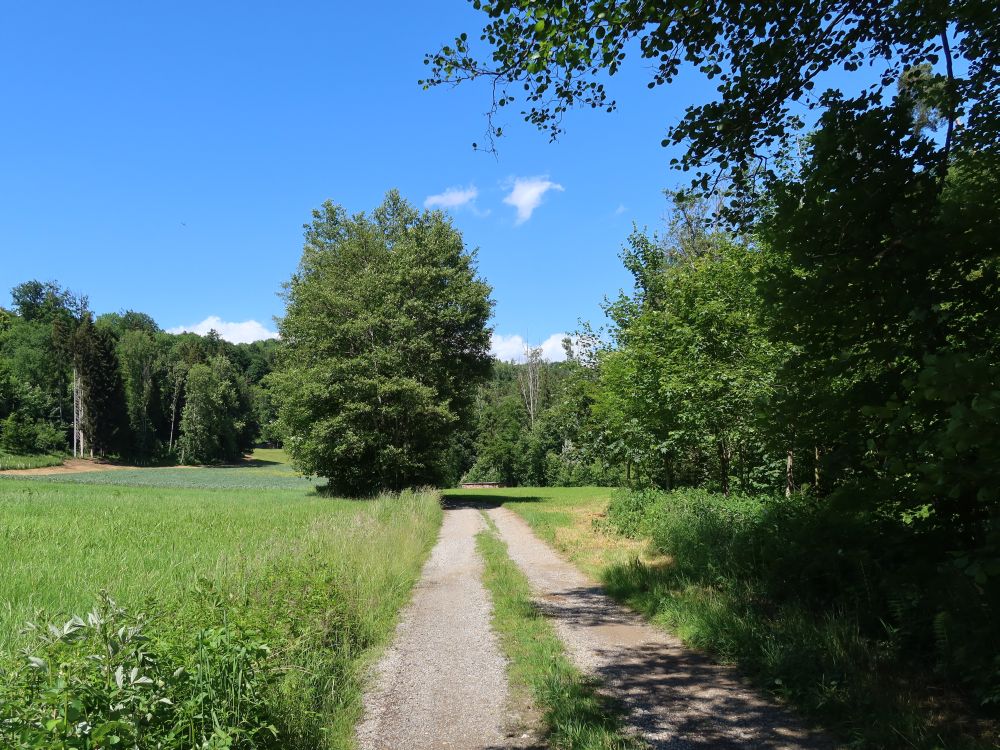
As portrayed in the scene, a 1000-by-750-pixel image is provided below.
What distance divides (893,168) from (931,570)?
3.76 metres

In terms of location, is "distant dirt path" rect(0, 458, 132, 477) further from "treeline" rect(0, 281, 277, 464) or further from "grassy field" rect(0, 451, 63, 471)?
"treeline" rect(0, 281, 277, 464)

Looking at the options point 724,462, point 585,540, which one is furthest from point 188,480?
point 724,462

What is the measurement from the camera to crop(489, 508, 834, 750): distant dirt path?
420 cm

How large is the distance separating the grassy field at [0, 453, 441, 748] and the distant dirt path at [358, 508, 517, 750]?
260 millimetres

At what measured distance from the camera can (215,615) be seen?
4.60 m

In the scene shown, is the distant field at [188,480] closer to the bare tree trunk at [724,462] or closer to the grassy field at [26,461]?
the grassy field at [26,461]

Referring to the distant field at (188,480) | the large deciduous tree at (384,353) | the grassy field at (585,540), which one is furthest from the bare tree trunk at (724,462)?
the distant field at (188,480)

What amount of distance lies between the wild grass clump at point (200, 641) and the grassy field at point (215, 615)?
16 millimetres

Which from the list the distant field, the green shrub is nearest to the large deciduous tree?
the distant field

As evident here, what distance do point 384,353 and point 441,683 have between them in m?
22.8

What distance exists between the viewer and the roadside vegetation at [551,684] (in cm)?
420

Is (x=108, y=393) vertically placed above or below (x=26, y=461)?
above

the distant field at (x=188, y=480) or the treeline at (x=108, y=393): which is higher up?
the treeline at (x=108, y=393)

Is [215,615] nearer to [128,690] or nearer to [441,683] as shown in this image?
[128,690]
